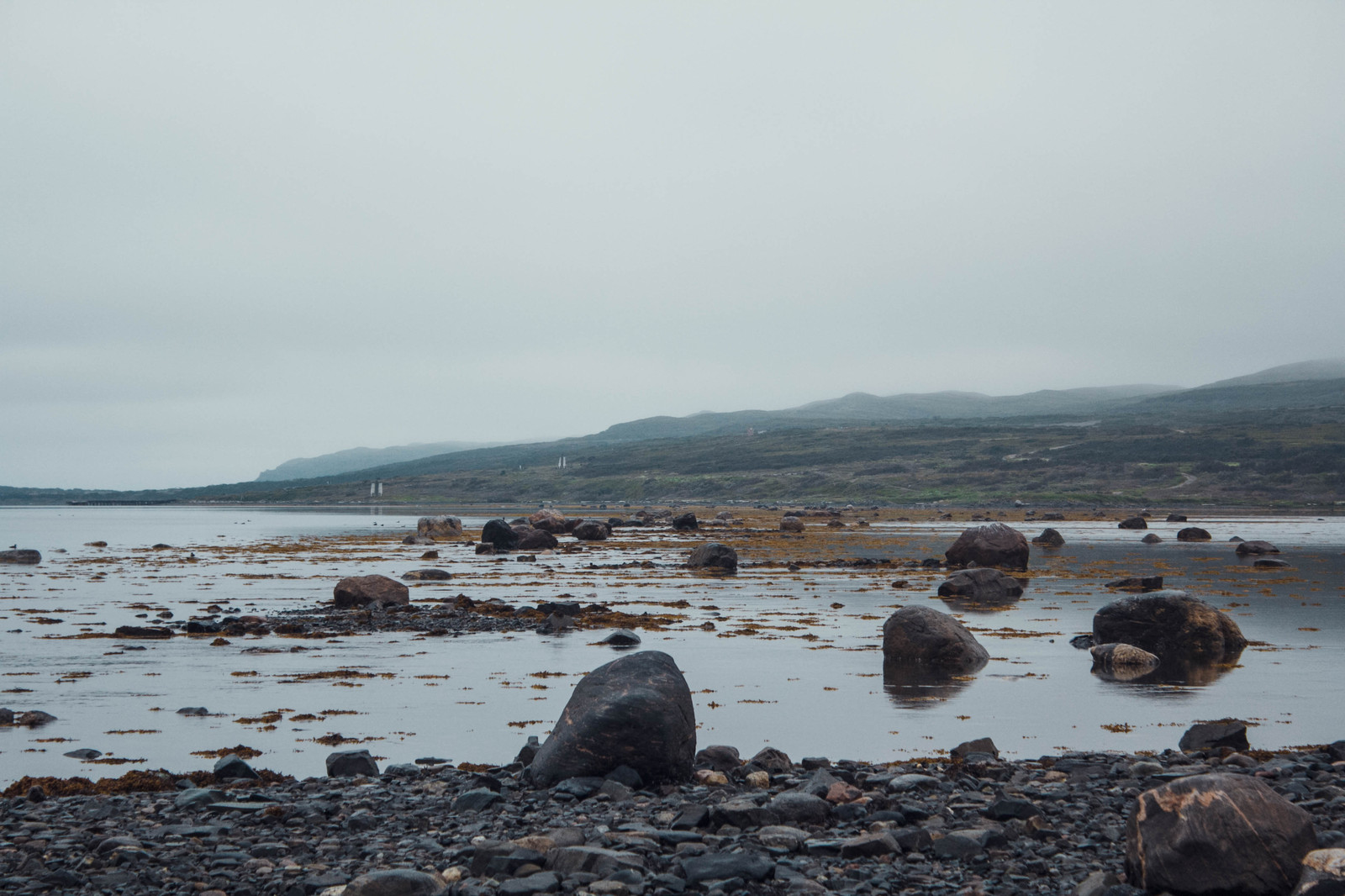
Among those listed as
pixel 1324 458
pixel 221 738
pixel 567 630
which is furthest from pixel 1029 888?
pixel 1324 458

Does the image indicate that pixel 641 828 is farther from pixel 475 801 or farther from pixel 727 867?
pixel 475 801

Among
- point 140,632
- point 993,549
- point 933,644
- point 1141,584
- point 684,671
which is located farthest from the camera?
point 993,549

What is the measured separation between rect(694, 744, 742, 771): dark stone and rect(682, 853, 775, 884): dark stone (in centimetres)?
382

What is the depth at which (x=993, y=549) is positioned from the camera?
43156 millimetres

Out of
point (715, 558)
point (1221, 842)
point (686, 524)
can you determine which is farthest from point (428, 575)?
point (686, 524)

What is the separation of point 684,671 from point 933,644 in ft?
17.4

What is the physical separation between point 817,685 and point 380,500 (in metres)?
187

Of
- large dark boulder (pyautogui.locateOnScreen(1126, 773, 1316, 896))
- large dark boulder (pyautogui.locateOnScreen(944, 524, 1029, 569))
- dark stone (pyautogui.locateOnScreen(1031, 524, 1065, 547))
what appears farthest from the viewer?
dark stone (pyautogui.locateOnScreen(1031, 524, 1065, 547))

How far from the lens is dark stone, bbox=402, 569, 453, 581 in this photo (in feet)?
133

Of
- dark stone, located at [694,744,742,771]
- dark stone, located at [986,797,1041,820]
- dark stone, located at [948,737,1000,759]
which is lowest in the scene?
dark stone, located at [948,737,1000,759]

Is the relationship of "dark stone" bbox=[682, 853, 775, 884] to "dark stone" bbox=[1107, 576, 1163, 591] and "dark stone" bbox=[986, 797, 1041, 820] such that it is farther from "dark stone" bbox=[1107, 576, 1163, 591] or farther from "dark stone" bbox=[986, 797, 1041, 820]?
"dark stone" bbox=[1107, 576, 1163, 591]

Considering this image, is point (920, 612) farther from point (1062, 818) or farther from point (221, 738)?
point (221, 738)

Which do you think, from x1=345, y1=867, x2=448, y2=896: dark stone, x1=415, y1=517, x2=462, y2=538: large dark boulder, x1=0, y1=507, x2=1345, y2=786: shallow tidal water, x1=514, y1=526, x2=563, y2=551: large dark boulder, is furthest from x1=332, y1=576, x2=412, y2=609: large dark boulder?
x1=415, y1=517, x2=462, y2=538: large dark boulder

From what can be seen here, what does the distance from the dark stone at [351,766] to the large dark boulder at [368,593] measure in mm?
19332
